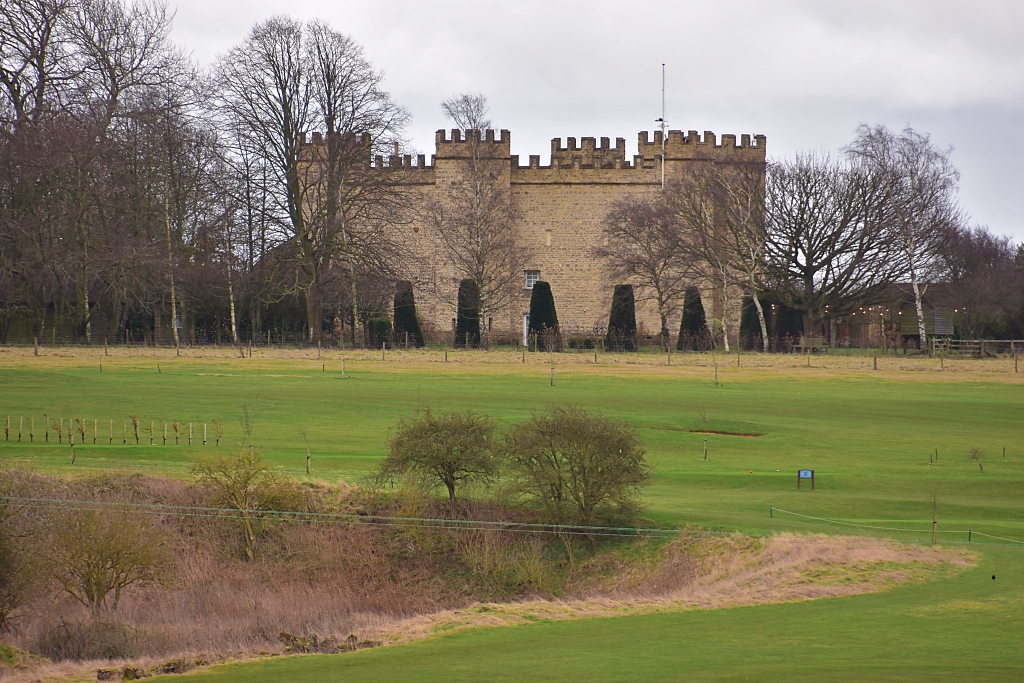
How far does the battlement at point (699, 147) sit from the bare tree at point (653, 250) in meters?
3.63

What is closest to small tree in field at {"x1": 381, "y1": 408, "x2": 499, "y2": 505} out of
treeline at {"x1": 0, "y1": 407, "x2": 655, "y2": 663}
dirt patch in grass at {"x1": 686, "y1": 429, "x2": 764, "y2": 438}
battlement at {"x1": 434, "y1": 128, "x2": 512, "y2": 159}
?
treeline at {"x1": 0, "y1": 407, "x2": 655, "y2": 663}

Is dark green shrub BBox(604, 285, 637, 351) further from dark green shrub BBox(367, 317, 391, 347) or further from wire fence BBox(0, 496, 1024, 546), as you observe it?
wire fence BBox(0, 496, 1024, 546)

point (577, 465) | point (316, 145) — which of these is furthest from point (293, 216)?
point (577, 465)

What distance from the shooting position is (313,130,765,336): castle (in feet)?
183

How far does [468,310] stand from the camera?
51.9 metres

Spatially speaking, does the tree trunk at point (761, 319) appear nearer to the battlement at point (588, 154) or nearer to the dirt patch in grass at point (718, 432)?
the battlement at point (588, 154)

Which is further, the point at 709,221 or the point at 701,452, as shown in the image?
the point at 709,221

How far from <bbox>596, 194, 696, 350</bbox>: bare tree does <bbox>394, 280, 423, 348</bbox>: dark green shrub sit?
31.9 ft

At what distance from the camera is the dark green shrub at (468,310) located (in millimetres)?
51316

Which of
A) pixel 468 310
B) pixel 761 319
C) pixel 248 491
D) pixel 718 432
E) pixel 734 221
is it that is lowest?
pixel 248 491

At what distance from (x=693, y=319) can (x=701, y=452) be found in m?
25.5

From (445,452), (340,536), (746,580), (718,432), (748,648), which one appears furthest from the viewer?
(718,432)

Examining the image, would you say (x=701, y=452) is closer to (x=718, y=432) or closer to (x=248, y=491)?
(x=718, y=432)

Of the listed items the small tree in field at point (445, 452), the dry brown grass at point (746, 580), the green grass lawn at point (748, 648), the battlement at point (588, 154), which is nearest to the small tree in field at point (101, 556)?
the small tree in field at point (445, 452)
